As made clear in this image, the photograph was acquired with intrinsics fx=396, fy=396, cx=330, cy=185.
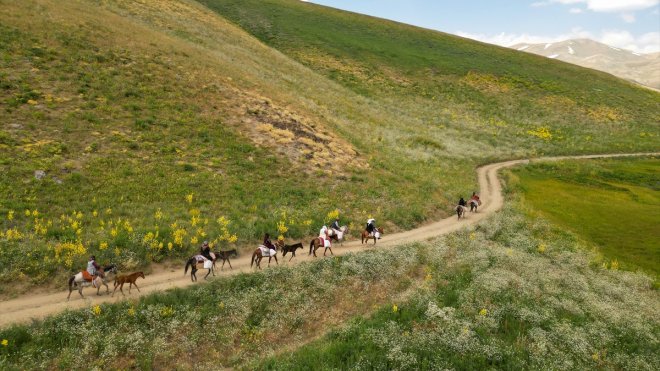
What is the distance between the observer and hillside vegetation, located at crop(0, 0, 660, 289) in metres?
25.0

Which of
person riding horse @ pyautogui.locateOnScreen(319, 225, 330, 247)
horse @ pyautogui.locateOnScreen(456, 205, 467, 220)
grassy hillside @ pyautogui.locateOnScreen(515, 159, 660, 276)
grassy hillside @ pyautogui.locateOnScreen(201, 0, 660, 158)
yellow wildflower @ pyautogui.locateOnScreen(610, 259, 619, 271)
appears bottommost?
person riding horse @ pyautogui.locateOnScreen(319, 225, 330, 247)

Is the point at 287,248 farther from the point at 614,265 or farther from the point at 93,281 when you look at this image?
the point at 614,265

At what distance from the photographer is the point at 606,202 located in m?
41.8

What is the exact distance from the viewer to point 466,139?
2768 inches

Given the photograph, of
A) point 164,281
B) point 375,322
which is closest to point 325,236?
point 375,322

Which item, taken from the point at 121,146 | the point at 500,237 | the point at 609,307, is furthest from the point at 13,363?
the point at 500,237

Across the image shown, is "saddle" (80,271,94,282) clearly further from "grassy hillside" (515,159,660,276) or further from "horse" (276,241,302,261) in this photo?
"grassy hillside" (515,159,660,276)

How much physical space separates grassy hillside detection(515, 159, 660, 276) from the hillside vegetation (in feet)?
27.3

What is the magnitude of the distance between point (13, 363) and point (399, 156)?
4261 centimetres

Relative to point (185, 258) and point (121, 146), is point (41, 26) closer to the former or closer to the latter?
point (121, 146)

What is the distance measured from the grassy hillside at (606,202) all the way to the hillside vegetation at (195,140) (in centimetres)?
831

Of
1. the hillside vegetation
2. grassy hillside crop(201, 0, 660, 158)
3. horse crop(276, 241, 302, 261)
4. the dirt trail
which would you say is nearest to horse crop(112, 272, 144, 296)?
the dirt trail

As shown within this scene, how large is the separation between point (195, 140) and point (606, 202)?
139 ft

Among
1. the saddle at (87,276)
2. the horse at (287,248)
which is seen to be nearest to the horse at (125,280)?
the saddle at (87,276)
